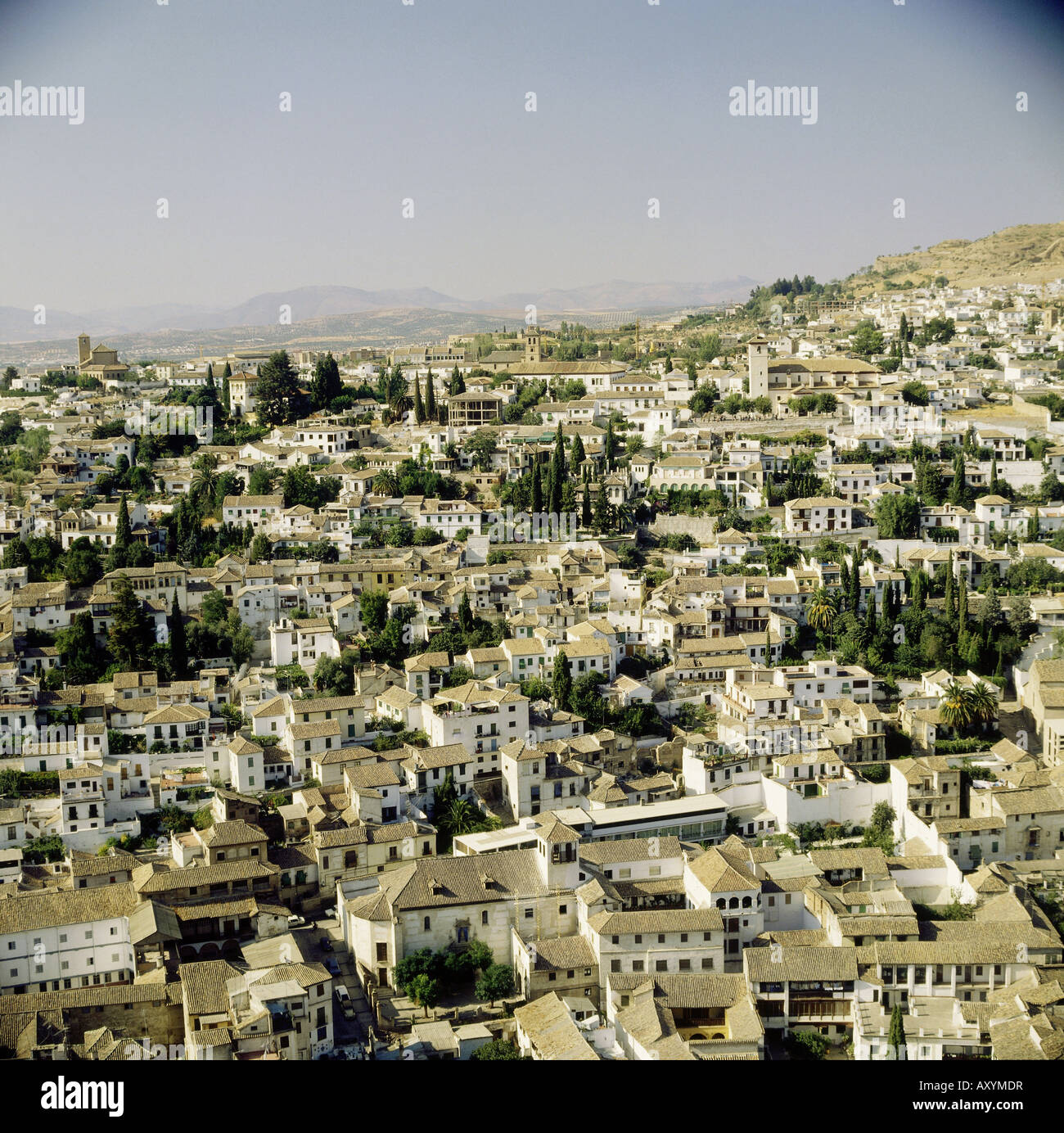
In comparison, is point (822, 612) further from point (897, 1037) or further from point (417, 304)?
point (417, 304)

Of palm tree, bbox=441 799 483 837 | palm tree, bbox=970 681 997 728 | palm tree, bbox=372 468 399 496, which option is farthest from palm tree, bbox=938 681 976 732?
palm tree, bbox=372 468 399 496

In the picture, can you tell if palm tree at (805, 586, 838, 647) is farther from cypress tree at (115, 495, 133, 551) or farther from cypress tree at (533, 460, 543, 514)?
cypress tree at (115, 495, 133, 551)

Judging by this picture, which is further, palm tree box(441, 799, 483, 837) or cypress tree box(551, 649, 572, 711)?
cypress tree box(551, 649, 572, 711)

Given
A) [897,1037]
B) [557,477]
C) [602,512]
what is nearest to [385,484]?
[557,477]

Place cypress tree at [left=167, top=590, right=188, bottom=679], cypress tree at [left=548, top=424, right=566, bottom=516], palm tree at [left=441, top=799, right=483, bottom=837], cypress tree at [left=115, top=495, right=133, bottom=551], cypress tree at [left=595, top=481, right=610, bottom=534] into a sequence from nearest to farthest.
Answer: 1. palm tree at [left=441, top=799, right=483, bottom=837]
2. cypress tree at [left=167, top=590, right=188, bottom=679]
3. cypress tree at [left=115, top=495, right=133, bottom=551]
4. cypress tree at [left=595, top=481, right=610, bottom=534]
5. cypress tree at [left=548, top=424, right=566, bottom=516]

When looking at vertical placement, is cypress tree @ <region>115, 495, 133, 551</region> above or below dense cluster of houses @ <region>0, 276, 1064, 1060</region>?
above

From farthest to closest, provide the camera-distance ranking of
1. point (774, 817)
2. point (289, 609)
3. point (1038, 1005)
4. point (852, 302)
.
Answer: point (852, 302) → point (289, 609) → point (774, 817) → point (1038, 1005)

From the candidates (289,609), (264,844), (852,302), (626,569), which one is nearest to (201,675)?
(289,609)
